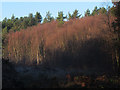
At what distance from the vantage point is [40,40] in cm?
4994

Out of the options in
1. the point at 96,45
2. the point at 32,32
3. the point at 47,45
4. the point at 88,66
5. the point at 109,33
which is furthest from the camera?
the point at 32,32

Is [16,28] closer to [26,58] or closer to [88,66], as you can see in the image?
[26,58]

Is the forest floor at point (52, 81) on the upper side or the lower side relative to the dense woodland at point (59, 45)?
lower

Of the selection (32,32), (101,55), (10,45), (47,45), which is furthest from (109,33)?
(10,45)

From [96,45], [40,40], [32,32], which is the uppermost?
[32,32]

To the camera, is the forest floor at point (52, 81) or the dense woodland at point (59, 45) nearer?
the forest floor at point (52, 81)

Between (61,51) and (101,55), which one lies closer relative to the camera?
(101,55)

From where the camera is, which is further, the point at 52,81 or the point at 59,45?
the point at 59,45

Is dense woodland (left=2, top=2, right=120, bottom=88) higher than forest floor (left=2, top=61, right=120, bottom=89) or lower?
higher

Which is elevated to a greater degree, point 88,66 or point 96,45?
point 96,45

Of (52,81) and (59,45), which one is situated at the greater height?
(59,45)

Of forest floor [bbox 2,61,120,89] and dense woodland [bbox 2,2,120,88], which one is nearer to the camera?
forest floor [bbox 2,61,120,89]

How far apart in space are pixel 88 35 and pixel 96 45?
7.20 m

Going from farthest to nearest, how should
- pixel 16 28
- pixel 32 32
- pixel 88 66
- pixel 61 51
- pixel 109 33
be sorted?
pixel 16 28 → pixel 32 32 → pixel 61 51 → pixel 88 66 → pixel 109 33
